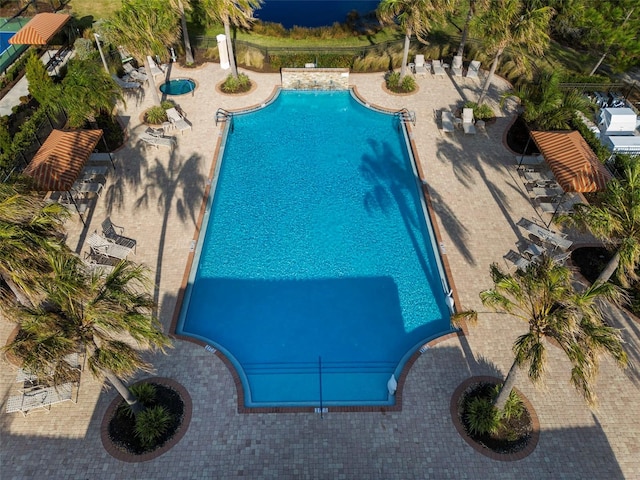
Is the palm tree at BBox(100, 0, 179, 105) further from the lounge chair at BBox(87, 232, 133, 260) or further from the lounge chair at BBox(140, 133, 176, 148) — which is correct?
the lounge chair at BBox(87, 232, 133, 260)

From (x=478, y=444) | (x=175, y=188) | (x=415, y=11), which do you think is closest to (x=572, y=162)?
(x=415, y=11)

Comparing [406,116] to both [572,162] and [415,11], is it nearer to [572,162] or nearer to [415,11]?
[415,11]

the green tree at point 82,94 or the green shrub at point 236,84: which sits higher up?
the green tree at point 82,94

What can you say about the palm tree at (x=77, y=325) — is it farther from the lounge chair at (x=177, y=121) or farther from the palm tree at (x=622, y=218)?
the lounge chair at (x=177, y=121)

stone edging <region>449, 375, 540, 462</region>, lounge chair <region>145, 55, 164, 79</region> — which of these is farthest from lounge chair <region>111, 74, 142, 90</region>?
stone edging <region>449, 375, 540, 462</region>

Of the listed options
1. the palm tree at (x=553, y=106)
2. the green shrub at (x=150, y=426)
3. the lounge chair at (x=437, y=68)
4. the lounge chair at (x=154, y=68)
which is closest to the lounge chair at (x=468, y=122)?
the palm tree at (x=553, y=106)

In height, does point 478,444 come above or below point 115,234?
above
